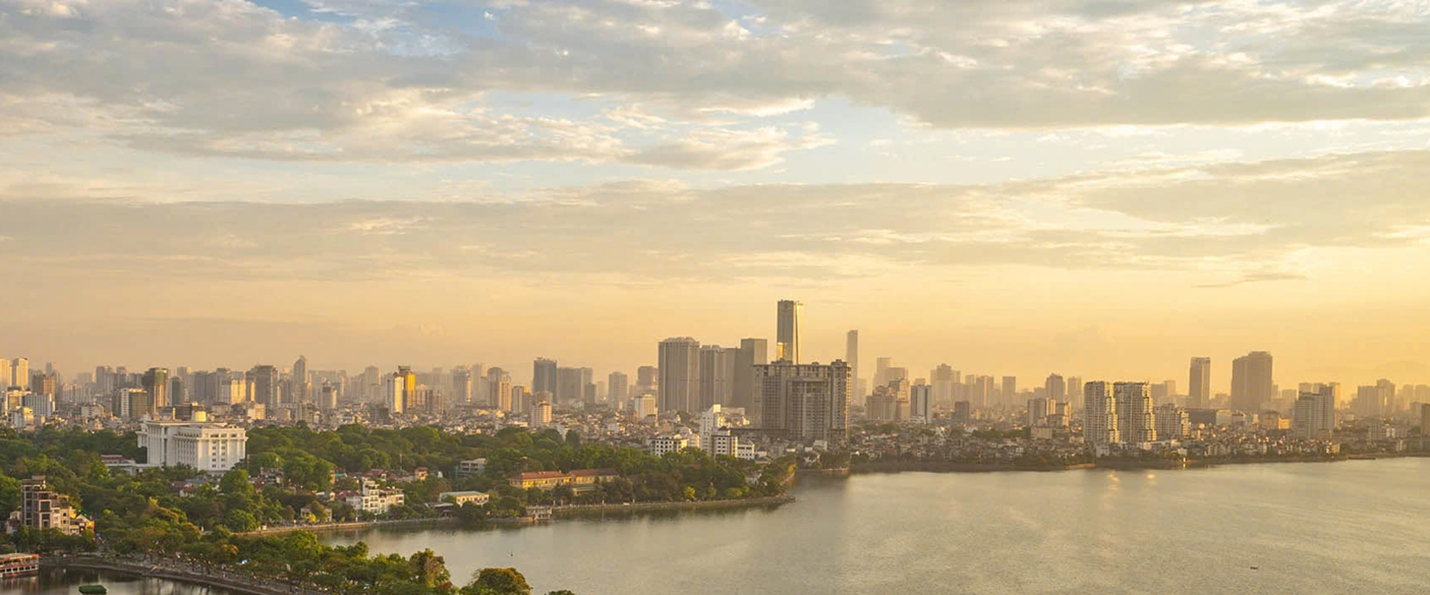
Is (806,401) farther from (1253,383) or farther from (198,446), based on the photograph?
(1253,383)

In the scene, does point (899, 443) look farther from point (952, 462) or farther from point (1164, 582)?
point (1164, 582)

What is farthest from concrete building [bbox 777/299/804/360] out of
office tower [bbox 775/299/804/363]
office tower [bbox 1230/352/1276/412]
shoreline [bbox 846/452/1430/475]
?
office tower [bbox 1230/352/1276/412]

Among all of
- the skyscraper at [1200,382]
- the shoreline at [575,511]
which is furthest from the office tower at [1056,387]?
the shoreline at [575,511]

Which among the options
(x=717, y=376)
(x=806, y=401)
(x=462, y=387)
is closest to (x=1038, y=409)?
(x=717, y=376)

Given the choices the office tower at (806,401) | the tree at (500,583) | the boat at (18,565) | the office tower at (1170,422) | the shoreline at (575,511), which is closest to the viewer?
the tree at (500,583)

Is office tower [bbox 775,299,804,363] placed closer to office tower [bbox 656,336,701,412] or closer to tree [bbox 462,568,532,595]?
office tower [bbox 656,336,701,412]

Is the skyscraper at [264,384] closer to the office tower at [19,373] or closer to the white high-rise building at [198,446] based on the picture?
the office tower at [19,373]
